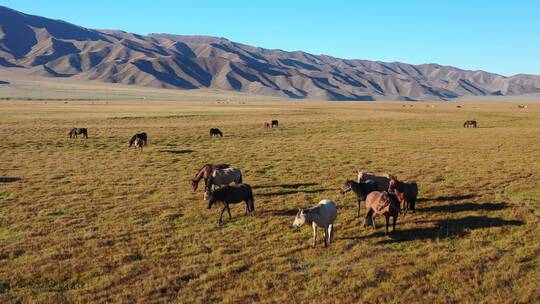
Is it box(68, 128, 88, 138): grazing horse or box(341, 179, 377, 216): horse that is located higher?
box(341, 179, 377, 216): horse

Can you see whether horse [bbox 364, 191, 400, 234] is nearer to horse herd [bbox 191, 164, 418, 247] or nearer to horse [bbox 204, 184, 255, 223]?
horse herd [bbox 191, 164, 418, 247]

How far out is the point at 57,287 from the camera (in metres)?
10.1

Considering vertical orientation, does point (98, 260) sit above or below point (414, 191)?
below

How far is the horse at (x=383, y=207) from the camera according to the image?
12961mm

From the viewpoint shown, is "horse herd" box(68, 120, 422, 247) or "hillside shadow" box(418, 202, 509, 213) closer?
"horse herd" box(68, 120, 422, 247)

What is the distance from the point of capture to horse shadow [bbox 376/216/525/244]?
13.0 metres

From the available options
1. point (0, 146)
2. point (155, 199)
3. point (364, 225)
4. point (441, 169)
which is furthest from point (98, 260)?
point (0, 146)

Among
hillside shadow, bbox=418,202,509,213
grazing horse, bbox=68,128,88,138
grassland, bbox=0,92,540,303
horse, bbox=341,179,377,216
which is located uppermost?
horse, bbox=341,179,377,216

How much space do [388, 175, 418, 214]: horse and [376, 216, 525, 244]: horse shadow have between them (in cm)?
142

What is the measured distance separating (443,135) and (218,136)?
23286 millimetres

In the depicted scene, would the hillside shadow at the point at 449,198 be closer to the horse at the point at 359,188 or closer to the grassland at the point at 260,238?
the grassland at the point at 260,238

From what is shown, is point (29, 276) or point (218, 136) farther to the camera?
point (218, 136)

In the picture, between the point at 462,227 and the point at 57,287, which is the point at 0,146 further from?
the point at 462,227

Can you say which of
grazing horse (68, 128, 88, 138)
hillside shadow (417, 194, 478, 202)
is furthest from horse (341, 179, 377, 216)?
grazing horse (68, 128, 88, 138)
